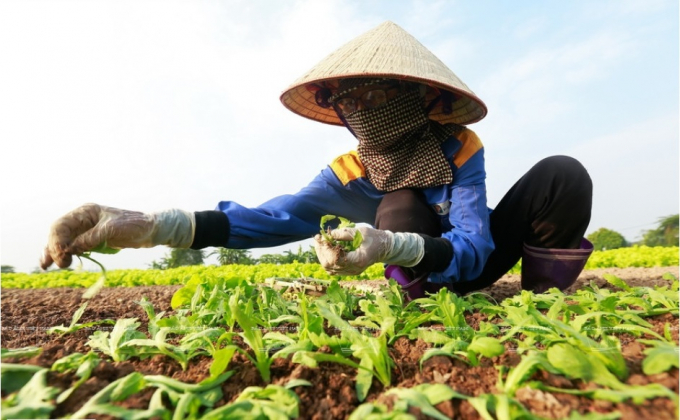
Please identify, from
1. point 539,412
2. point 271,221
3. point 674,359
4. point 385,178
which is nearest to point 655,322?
point 674,359

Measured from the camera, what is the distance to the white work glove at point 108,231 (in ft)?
4.83

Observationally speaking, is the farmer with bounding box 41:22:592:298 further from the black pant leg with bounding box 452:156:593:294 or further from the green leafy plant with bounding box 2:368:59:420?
the green leafy plant with bounding box 2:368:59:420

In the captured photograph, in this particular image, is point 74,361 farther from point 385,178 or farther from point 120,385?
point 385,178

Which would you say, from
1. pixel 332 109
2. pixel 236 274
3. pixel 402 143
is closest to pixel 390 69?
pixel 402 143

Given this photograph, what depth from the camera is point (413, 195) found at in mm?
2318

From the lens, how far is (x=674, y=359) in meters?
0.82

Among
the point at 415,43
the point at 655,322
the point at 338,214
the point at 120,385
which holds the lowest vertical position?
the point at 655,322

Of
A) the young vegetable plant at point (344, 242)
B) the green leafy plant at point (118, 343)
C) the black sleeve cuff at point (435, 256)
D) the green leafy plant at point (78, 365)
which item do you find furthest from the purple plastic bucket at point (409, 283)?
the green leafy plant at point (78, 365)

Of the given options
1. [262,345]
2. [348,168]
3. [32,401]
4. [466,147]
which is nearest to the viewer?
[32,401]

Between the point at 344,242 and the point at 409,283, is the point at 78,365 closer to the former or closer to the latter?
the point at 344,242

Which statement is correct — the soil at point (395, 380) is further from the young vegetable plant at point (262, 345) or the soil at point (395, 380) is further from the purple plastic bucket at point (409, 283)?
the purple plastic bucket at point (409, 283)

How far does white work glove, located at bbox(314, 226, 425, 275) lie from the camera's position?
154cm

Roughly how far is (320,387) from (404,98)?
5.28 ft

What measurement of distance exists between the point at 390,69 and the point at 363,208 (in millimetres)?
966
